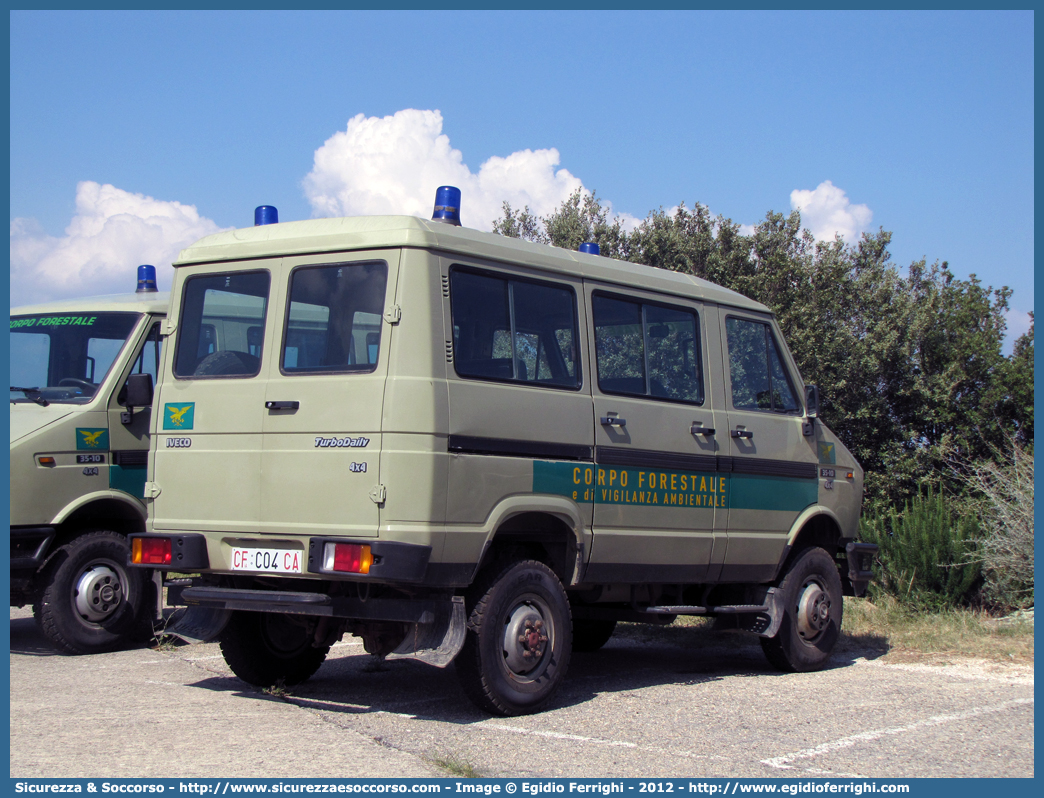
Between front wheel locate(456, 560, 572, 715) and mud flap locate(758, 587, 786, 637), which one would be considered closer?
front wheel locate(456, 560, 572, 715)

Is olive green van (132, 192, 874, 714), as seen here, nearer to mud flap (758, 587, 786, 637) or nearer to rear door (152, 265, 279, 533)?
rear door (152, 265, 279, 533)

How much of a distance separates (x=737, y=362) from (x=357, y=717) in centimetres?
373

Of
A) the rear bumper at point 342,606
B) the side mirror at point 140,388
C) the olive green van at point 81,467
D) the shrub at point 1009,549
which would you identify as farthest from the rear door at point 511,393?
the shrub at point 1009,549

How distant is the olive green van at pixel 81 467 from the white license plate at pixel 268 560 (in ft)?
8.64

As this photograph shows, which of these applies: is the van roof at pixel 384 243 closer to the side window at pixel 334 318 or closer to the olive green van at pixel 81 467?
the side window at pixel 334 318

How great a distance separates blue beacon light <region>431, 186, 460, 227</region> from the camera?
6.70 metres

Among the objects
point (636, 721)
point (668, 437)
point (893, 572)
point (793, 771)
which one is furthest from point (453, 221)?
point (893, 572)

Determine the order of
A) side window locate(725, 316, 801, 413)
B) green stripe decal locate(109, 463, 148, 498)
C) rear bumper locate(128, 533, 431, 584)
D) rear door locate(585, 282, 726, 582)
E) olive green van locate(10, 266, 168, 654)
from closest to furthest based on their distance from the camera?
rear bumper locate(128, 533, 431, 584)
rear door locate(585, 282, 726, 582)
side window locate(725, 316, 801, 413)
olive green van locate(10, 266, 168, 654)
green stripe decal locate(109, 463, 148, 498)

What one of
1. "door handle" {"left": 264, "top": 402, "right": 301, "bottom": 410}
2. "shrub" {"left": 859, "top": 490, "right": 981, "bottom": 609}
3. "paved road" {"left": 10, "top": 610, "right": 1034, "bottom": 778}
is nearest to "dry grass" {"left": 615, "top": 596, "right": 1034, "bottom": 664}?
"shrub" {"left": 859, "top": 490, "right": 981, "bottom": 609}

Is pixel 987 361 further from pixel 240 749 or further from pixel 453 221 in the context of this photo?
pixel 240 749

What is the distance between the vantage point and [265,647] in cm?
716

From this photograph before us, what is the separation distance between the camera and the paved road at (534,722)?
5207 mm

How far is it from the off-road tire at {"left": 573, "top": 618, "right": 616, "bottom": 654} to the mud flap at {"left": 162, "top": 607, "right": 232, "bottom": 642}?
131 inches

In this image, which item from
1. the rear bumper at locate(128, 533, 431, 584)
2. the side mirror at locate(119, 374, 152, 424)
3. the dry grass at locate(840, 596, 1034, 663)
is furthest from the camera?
the dry grass at locate(840, 596, 1034, 663)
